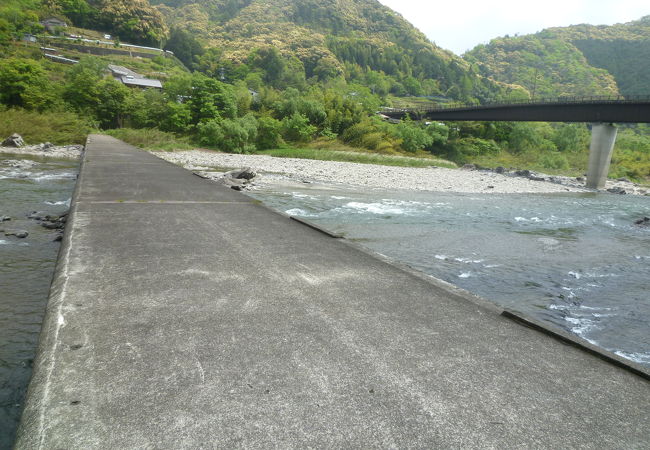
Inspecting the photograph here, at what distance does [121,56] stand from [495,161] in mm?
82924

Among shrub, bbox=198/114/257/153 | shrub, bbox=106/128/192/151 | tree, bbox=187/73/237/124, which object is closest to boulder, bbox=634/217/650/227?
shrub, bbox=198/114/257/153

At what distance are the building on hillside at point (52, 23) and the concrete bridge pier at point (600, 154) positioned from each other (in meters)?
106

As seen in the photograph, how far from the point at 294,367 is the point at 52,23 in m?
117

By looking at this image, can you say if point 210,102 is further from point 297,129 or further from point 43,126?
point 43,126

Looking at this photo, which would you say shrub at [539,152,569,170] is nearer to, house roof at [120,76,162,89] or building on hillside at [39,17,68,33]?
house roof at [120,76,162,89]

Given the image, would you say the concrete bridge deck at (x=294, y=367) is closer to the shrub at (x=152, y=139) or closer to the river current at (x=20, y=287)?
the river current at (x=20, y=287)

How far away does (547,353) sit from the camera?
2.61 metres

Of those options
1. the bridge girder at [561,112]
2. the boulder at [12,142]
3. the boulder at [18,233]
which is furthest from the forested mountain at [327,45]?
the boulder at [18,233]

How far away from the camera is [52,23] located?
89.4 metres

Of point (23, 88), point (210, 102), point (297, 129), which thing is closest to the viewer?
point (23, 88)

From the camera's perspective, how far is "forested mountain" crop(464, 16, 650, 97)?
365ft

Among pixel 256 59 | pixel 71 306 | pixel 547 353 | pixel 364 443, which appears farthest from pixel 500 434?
pixel 256 59

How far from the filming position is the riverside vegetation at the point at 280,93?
34.9 m

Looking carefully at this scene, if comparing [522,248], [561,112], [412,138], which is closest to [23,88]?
[412,138]
